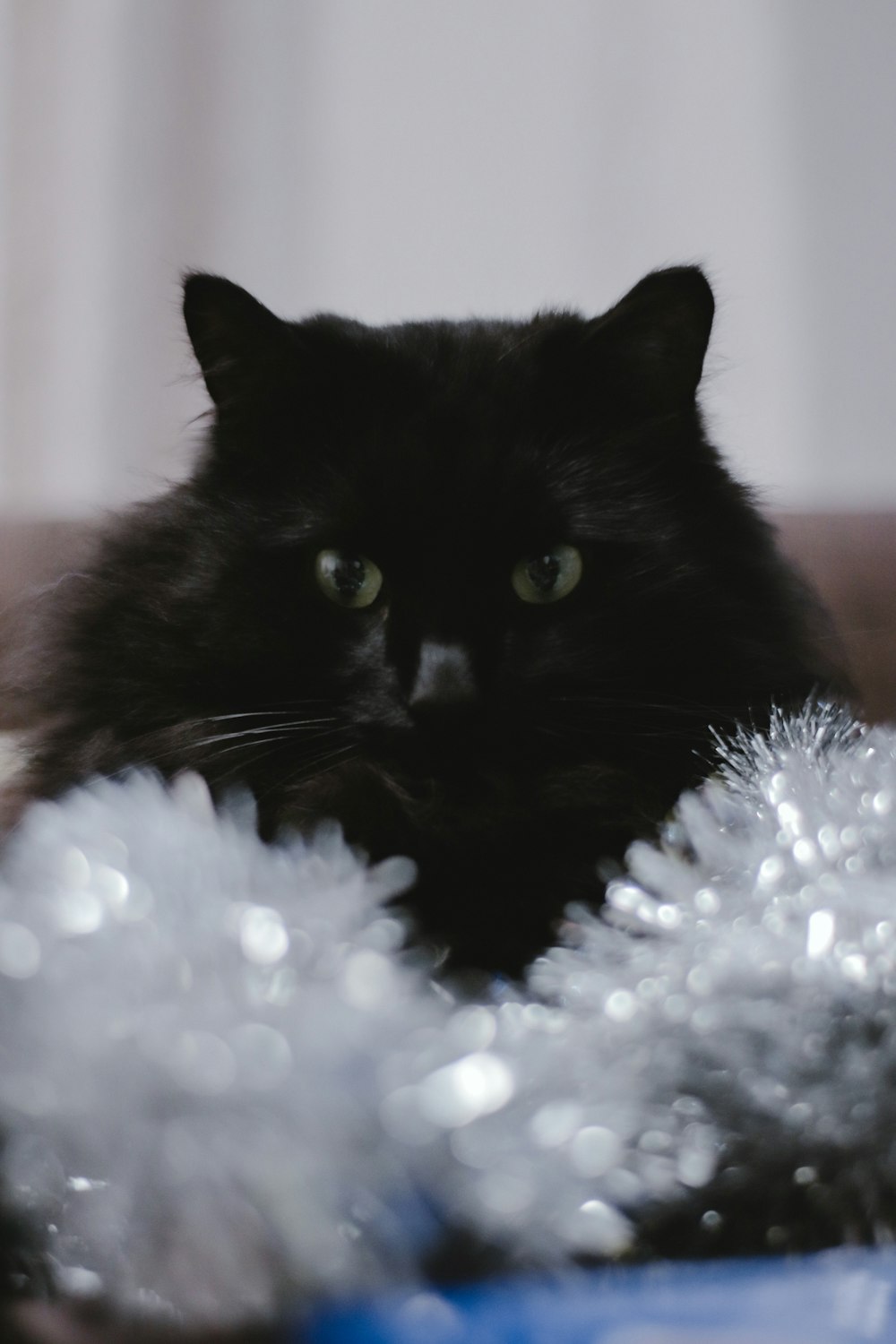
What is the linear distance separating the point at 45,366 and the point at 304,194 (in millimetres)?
662

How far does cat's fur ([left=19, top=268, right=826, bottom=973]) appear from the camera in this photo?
82cm

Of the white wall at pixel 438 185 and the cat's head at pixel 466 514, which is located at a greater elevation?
the white wall at pixel 438 185

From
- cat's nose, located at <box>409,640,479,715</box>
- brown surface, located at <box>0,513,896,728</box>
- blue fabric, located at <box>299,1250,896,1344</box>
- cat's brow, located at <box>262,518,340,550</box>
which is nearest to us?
blue fabric, located at <box>299,1250,896,1344</box>

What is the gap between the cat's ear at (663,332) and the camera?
950mm

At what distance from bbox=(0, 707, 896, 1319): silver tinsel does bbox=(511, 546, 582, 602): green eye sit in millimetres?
406

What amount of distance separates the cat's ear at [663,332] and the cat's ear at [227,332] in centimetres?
29

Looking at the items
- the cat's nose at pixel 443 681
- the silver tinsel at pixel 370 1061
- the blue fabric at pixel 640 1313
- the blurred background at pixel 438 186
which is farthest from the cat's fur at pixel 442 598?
the blurred background at pixel 438 186

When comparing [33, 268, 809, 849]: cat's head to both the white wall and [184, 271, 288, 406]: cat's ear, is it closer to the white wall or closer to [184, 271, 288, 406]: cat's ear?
[184, 271, 288, 406]: cat's ear

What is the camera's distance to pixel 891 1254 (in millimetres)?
383

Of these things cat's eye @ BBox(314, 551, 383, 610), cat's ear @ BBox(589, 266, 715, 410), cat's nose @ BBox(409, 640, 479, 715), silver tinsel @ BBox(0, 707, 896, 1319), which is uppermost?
cat's ear @ BBox(589, 266, 715, 410)

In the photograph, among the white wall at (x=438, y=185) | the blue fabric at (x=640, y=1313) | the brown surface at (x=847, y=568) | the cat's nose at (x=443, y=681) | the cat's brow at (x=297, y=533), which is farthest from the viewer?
the white wall at (x=438, y=185)

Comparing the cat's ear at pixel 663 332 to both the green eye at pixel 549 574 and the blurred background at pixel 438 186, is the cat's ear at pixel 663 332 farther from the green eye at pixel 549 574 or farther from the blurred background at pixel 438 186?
the blurred background at pixel 438 186

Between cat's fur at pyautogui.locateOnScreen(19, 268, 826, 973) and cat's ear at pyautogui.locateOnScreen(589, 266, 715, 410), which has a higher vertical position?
cat's ear at pyautogui.locateOnScreen(589, 266, 715, 410)

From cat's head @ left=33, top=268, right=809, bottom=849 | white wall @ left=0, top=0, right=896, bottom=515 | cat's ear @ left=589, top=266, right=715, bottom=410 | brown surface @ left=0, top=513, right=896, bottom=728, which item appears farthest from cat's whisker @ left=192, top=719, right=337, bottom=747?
white wall @ left=0, top=0, right=896, bottom=515
